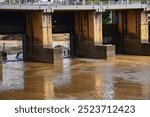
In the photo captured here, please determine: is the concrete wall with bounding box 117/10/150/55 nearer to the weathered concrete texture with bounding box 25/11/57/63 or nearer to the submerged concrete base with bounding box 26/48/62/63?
the weathered concrete texture with bounding box 25/11/57/63

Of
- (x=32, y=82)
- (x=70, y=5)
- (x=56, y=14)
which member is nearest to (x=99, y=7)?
(x=70, y=5)

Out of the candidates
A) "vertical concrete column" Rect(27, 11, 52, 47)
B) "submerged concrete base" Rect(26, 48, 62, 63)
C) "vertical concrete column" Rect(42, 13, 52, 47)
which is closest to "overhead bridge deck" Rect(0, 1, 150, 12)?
"vertical concrete column" Rect(42, 13, 52, 47)

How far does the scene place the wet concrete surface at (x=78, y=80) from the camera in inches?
750

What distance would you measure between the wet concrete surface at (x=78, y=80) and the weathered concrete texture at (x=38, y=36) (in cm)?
160

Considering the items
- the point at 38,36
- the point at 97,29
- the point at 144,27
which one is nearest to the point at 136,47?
the point at 144,27

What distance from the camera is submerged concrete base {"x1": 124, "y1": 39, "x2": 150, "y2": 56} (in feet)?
124

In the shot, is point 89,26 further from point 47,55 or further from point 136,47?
point 47,55

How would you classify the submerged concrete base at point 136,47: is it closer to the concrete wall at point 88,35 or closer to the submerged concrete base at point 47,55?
the concrete wall at point 88,35

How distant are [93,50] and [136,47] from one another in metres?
5.56

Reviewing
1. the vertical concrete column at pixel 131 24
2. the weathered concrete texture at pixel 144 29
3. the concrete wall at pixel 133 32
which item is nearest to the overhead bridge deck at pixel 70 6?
the weathered concrete texture at pixel 144 29

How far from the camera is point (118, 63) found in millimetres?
31906

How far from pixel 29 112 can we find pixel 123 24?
116 feet

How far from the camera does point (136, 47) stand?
129ft

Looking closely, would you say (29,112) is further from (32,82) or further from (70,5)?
(70,5)
